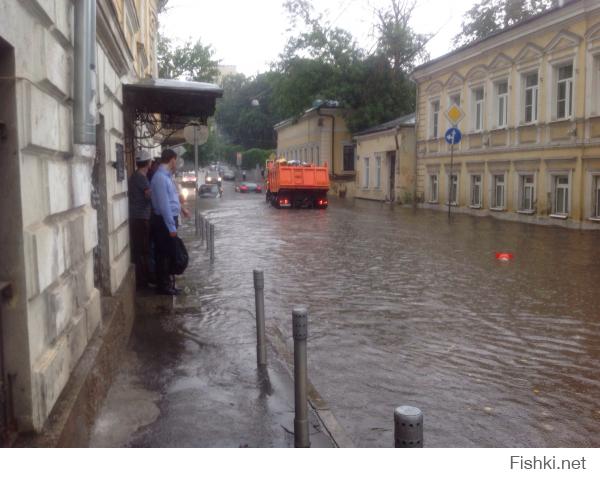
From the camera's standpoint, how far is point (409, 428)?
2.76m

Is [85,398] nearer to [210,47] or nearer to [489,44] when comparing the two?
[489,44]

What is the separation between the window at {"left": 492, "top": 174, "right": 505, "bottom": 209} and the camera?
25.9m

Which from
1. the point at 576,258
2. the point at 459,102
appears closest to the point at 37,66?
the point at 576,258

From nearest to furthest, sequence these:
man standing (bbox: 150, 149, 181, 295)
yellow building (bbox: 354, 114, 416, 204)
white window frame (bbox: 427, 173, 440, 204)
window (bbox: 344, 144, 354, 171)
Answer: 1. man standing (bbox: 150, 149, 181, 295)
2. white window frame (bbox: 427, 173, 440, 204)
3. yellow building (bbox: 354, 114, 416, 204)
4. window (bbox: 344, 144, 354, 171)

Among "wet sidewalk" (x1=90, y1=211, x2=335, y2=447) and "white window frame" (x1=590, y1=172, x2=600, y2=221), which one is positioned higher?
"white window frame" (x1=590, y1=172, x2=600, y2=221)

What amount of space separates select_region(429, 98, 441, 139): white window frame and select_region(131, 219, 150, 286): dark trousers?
80.4 ft

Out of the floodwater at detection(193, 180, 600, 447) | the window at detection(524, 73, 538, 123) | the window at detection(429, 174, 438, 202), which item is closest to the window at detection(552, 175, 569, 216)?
the window at detection(524, 73, 538, 123)

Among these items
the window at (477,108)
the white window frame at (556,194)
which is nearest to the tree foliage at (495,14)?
the window at (477,108)

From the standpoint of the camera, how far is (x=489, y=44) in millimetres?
26297

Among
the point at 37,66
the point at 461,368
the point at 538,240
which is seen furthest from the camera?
the point at 538,240

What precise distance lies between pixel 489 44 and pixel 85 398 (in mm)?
24816

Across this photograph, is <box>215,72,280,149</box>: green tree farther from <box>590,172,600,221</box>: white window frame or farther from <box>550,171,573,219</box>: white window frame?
<box>590,172,600,221</box>: white window frame

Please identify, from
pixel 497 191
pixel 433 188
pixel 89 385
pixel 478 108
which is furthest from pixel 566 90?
pixel 89 385

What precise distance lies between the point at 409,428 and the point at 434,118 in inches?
1228
